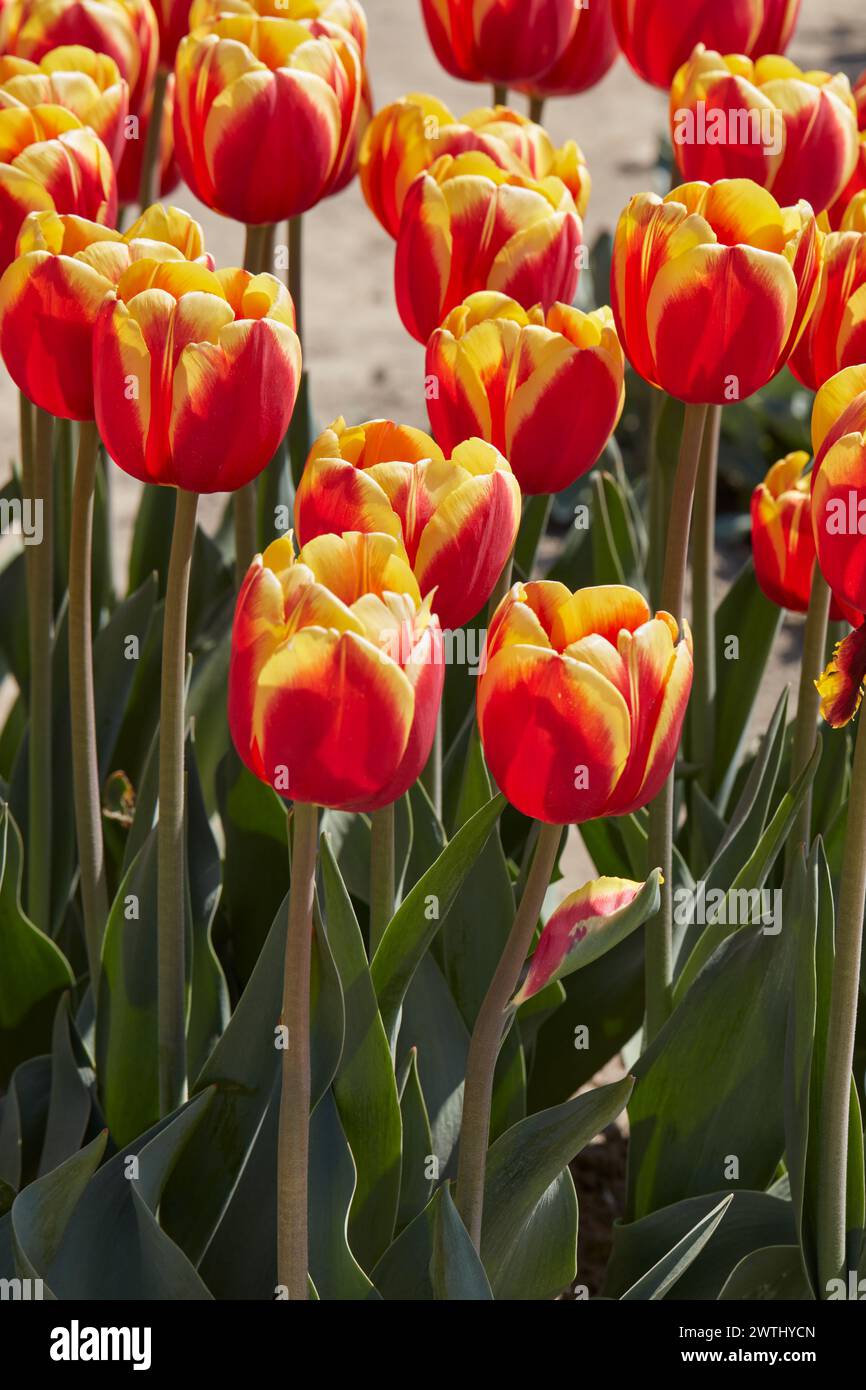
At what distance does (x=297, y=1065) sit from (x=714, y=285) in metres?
0.56

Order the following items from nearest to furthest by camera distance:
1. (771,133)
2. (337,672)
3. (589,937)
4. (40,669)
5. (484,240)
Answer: (337,672), (589,937), (484,240), (771,133), (40,669)

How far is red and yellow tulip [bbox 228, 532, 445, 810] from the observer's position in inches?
30.6

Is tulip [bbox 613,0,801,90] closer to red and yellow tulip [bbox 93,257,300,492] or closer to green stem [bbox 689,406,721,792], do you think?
green stem [bbox 689,406,721,792]

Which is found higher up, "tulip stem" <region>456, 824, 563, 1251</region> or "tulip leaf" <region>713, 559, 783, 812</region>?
"tulip leaf" <region>713, 559, 783, 812</region>

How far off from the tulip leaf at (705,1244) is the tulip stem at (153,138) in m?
1.08

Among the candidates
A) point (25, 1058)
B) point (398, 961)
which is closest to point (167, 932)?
point (398, 961)

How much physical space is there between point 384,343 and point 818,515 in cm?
→ 371

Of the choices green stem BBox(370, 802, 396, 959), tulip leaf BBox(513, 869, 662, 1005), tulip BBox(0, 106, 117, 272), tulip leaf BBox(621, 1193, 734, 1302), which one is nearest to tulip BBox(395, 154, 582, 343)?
tulip BBox(0, 106, 117, 272)

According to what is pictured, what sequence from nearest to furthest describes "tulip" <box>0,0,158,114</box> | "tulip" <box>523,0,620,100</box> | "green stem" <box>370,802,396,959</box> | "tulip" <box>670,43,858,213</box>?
"green stem" <box>370,802,396,959</box> < "tulip" <box>670,43,858,213</box> < "tulip" <box>0,0,158,114</box> < "tulip" <box>523,0,620,100</box>

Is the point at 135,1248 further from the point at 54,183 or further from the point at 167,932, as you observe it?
the point at 54,183

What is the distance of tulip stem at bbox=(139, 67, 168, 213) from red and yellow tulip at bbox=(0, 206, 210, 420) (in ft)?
1.82

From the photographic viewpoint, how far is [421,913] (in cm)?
110

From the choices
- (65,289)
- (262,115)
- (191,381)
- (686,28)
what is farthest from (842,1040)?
(686,28)

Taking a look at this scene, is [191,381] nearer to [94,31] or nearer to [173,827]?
[173,827]
